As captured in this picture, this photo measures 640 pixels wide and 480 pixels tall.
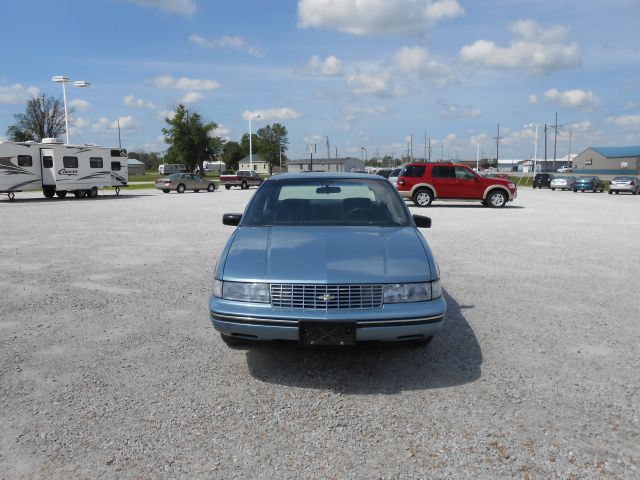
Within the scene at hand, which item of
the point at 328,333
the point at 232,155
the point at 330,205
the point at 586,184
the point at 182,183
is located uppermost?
the point at 232,155

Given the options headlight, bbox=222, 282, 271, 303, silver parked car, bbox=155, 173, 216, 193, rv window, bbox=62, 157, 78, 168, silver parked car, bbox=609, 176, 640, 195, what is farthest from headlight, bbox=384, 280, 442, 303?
silver parked car, bbox=609, 176, 640, 195

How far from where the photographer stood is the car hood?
3662 mm

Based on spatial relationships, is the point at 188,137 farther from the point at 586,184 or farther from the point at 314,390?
the point at 314,390

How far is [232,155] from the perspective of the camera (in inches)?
5615

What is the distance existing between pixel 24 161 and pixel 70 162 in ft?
7.68

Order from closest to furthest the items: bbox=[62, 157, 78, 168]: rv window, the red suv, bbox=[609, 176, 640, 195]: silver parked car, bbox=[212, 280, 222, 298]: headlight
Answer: bbox=[212, 280, 222, 298]: headlight, the red suv, bbox=[62, 157, 78, 168]: rv window, bbox=[609, 176, 640, 195]: silver parked car

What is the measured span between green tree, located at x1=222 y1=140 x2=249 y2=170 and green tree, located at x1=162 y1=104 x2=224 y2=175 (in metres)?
67.2

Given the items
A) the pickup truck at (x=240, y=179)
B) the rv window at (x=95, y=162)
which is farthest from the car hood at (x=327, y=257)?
the pickup truck at (x=240, y=179)

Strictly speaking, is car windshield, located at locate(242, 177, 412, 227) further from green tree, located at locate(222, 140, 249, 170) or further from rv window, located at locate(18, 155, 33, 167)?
green tree, located at locate(222, 140, 249, 170)

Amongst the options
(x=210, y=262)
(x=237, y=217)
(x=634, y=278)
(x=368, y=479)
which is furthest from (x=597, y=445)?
(x=210, y=262)

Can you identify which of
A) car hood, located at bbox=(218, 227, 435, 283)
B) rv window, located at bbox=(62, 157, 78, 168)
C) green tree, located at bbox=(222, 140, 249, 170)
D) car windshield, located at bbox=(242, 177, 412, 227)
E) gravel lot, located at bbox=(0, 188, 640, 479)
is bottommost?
gravel lot, located at bbox=(0, 188, 640, 479)

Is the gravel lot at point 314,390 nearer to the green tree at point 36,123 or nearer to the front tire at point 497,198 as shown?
the front tire at point 497,198

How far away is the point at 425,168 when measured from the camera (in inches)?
834

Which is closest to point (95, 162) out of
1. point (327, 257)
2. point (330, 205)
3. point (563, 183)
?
point (330, 205)
